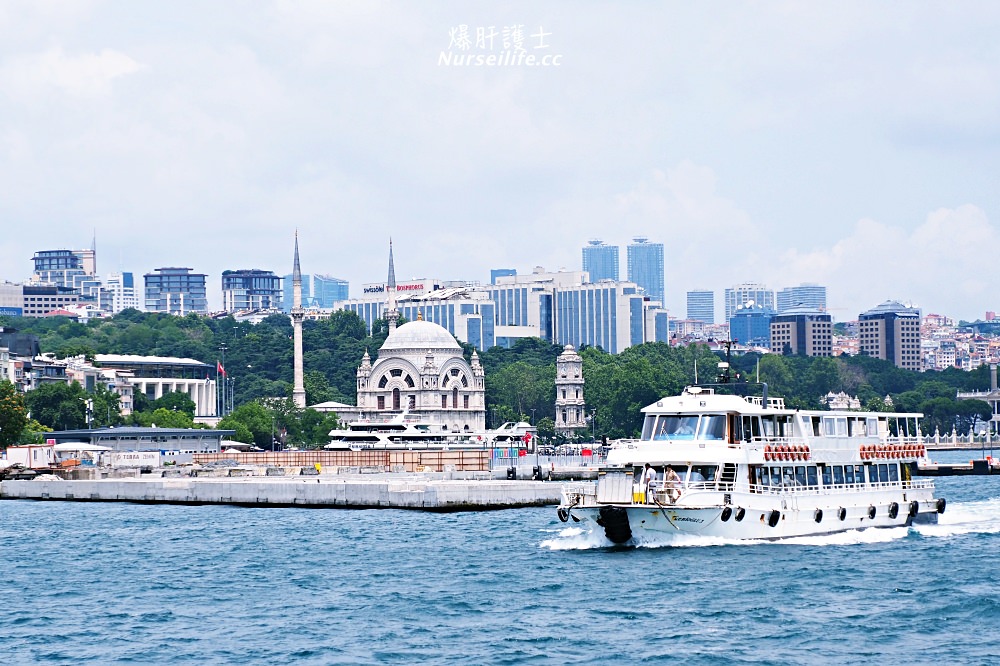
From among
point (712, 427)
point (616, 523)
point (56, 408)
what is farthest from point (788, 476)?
point (56, 408)

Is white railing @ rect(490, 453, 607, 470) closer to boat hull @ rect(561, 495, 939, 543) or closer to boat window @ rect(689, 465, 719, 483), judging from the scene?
boat hull @ rect(561, 495, 939, 543)

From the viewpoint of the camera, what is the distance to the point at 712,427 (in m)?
54.0

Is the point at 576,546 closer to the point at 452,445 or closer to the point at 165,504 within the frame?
the point at 165,504

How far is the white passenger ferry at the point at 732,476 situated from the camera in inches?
2045

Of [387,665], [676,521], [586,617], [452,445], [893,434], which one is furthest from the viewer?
[452,445]

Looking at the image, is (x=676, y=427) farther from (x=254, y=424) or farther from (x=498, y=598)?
(x=254, y=424)

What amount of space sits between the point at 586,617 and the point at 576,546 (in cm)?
1197

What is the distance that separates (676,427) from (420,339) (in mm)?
127368

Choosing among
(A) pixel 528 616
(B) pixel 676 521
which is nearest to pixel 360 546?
(B) pixel 676 521

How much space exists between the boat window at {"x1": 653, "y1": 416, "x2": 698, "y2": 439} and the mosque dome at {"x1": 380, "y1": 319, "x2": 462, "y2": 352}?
413 feet

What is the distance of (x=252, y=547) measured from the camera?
198 feet

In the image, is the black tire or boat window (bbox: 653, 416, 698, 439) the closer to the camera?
the black tire

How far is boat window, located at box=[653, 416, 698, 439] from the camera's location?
2132 inches

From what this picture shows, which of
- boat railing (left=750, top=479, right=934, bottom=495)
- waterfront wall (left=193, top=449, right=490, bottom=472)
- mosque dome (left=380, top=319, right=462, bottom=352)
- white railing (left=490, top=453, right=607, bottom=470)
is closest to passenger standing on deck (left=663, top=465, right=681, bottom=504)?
boat railing (left=750, top=479, right=934, bottom=495)
